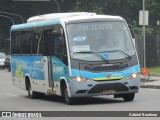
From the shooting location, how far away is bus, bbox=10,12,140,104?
19234 mm

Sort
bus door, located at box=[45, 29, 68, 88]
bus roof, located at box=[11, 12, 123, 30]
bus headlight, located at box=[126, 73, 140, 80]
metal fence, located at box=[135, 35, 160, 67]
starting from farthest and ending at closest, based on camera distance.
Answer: metal fence, located at box=[135, 35, 160, 67] → bus roof, located at box=[11, 12, 123, 30] → bus door, located at box=[45, 29, 68, 88] → bus headlight, located at box=[126, 73, 140, 80]

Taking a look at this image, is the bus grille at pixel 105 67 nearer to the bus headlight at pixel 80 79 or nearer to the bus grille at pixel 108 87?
the bus headlight at pixel 80 79

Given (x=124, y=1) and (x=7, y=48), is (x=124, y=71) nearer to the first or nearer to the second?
(x=124, y=1)

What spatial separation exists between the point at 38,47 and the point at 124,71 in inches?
166

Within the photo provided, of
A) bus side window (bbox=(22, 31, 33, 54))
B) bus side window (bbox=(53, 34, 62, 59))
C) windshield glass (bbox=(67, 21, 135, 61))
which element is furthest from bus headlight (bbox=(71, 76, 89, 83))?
bus side window (bbox=(22, 31, 33, 54))

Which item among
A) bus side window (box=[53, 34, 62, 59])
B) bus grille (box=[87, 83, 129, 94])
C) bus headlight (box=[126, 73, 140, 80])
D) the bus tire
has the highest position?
bus side window (box=[53, 34, 62, 59])

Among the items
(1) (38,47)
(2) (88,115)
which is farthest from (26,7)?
(2) (88,115)

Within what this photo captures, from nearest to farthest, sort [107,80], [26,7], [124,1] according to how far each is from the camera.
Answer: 1. [107,80]
2. [124,1]
3. [26,7]

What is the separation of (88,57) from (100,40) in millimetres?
808

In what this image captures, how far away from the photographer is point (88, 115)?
16.0 metres

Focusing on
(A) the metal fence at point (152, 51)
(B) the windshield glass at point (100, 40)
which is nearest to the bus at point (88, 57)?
(B) the windshield glass at point (100, 40)

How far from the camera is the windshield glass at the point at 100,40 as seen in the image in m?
19.5

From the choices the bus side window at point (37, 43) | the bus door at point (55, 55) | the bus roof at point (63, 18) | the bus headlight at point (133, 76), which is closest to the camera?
the bus headlight at point (133, 76)

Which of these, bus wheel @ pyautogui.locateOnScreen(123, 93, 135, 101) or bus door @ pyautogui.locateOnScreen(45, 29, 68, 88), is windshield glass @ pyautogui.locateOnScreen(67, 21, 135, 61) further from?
bus wheel @ pyautogui.locateOnScreen(123, 93, 135, 101)
